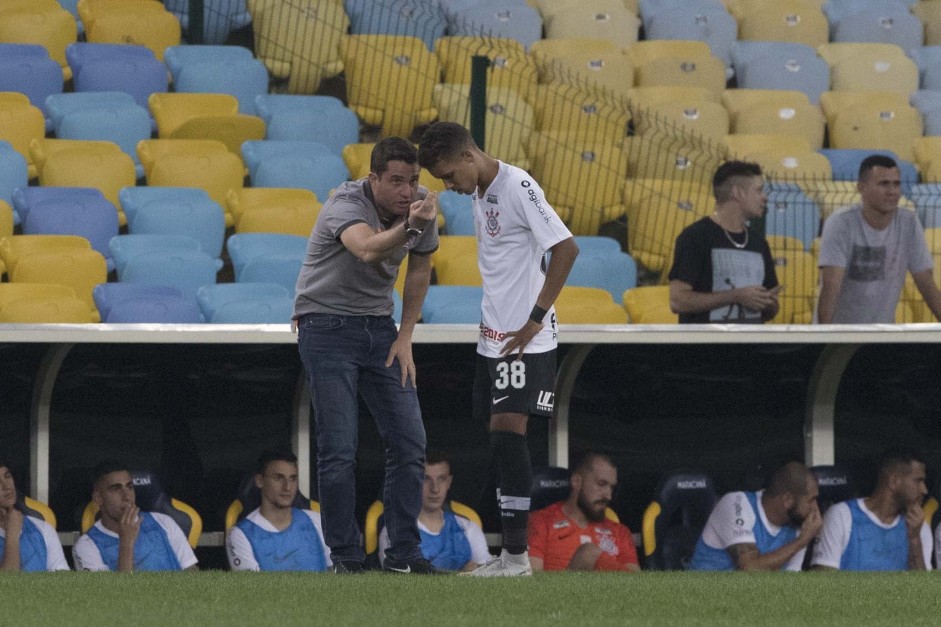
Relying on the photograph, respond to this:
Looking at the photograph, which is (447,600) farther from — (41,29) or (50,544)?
(41,29)

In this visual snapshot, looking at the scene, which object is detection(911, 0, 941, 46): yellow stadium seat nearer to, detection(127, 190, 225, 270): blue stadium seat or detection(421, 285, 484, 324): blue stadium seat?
detection(421, 285, 484, 324): blue stadium seat

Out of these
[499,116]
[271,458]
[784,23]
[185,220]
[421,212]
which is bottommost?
[271,458]

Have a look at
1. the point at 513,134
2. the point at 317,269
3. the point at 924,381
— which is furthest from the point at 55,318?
the point at 924,381

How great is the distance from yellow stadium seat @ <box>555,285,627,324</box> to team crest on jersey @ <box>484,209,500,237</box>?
3151 millimetres

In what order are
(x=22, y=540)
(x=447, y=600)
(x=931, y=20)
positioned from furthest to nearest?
(x=931, y=20), (x=22, y=540), (x=447, y=600)

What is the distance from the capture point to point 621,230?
1202 centimetres

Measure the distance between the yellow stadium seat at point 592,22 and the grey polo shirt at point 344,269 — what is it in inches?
327

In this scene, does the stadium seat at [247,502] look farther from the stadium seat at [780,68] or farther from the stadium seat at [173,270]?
the stadium seat at [780,68]

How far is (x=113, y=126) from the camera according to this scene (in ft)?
37.8

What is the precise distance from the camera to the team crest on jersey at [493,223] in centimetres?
655

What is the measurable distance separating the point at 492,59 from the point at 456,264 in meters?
3.09

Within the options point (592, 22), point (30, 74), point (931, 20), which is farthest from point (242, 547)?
point (931, 20)

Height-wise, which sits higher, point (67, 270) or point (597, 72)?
point (597, 72)

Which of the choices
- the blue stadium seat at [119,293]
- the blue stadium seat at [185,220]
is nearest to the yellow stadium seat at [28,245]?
the blue stadium seat at [185,220]
